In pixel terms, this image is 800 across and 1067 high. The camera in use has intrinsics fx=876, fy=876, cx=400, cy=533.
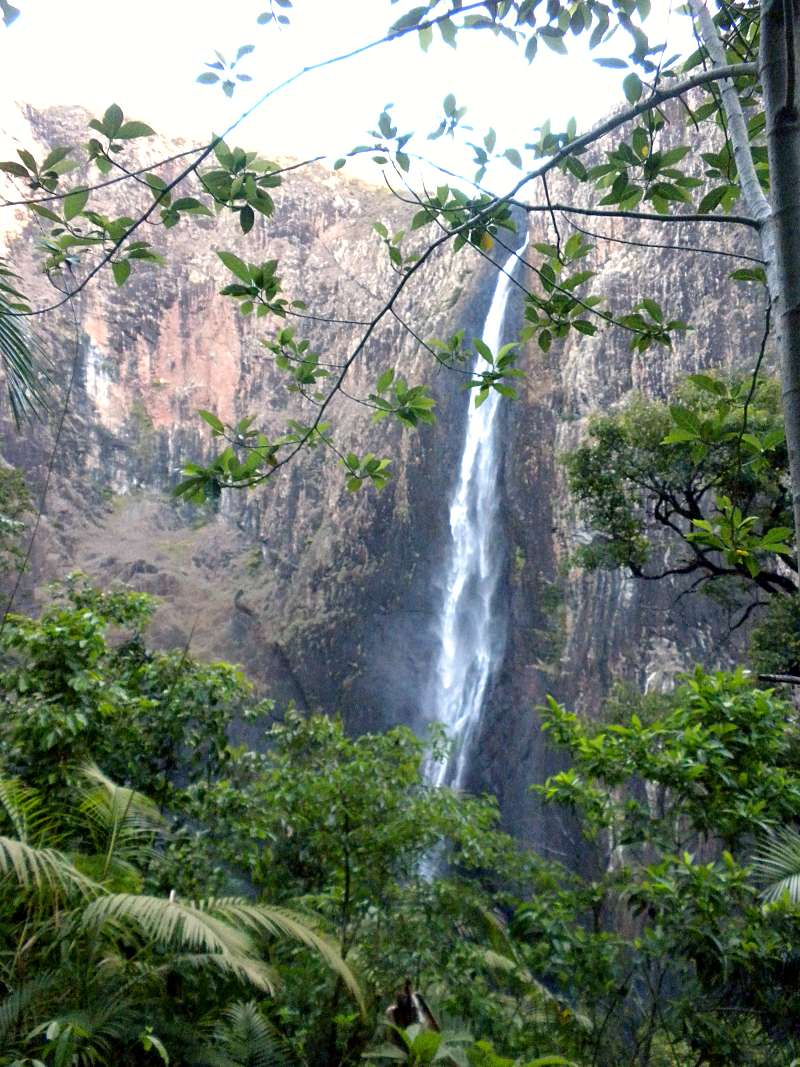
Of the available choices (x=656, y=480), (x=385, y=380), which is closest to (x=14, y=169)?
(x=385, y=380)

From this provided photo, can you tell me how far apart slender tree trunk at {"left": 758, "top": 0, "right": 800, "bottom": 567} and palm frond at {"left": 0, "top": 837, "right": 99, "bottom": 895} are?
2.90m

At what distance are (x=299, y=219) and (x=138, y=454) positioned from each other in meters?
10.7

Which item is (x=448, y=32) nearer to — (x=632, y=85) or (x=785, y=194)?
(x=632, y=85)

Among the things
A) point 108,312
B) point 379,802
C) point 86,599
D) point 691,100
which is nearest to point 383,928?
point 379,802

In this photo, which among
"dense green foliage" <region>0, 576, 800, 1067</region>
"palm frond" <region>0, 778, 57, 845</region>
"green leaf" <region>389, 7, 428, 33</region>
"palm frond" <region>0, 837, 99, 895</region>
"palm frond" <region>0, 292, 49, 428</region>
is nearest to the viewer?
"green leaf" <region>389, 7, 428, 33</region>

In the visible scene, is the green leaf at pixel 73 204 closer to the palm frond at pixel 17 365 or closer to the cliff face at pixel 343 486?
the palm frond at pixel 17 365

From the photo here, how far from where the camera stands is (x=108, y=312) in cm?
2934

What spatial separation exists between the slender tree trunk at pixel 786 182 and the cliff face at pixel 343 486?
13.6 m

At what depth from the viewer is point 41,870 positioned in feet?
12.1

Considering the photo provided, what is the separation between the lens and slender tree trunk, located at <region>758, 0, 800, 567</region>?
52.9 inches

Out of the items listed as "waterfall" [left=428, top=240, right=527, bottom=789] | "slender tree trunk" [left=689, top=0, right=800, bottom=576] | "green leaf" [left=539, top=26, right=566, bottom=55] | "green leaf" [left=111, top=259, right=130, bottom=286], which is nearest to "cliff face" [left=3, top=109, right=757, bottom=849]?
"waterfall" [left=428, top=240, right=527, bottom=789]

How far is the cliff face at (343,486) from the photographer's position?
1742cm

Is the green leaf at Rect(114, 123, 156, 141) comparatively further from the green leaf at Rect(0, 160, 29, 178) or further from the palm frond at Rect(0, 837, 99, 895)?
the palm frond at Rect(0, 837, 99, 895)

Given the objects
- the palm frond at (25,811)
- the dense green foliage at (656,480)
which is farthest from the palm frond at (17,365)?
the dense green foliage at (656,480)
